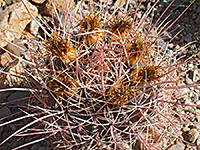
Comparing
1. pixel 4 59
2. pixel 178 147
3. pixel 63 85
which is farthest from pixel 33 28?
pixel 178 147

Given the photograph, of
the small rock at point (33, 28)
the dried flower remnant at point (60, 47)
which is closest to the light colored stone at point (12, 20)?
the small rock at point (33, 28)

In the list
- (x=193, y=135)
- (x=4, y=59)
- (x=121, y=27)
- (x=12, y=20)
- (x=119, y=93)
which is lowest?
(x=193, y=135)

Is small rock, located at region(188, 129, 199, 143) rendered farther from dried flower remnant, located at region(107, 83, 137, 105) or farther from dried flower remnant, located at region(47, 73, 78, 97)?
dried flower remnant, located at region(47, 73, 78, 97)

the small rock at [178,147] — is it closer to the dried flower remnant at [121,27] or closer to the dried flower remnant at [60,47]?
the dried flower remnant at [121,27]

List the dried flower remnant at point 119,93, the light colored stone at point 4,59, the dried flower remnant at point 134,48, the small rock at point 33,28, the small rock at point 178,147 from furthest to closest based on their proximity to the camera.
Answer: the small rock at point 33,28 < the light colored stone at point 4,59 < the small rock at point 178,147 < the dried flower remnant at point 134,48 < the dried flower remnant at point 119,93

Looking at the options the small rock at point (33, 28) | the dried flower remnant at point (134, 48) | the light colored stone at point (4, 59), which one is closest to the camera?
the dried flower remnant at point (134, 48)

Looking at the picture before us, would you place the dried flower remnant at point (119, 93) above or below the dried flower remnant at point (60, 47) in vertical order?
below

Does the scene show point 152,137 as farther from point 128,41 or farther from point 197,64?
point 197,64

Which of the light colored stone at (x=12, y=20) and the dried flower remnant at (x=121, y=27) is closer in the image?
the dried flower remnant at (x=121, y=27)

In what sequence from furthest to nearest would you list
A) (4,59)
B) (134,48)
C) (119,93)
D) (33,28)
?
(33,28), (4,59), (134,48), (119,93)

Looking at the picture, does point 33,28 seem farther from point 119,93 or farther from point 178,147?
point 178,147

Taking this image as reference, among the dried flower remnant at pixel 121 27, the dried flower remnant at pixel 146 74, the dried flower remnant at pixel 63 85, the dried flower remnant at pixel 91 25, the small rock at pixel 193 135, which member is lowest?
the small rock at pixel 193 135
